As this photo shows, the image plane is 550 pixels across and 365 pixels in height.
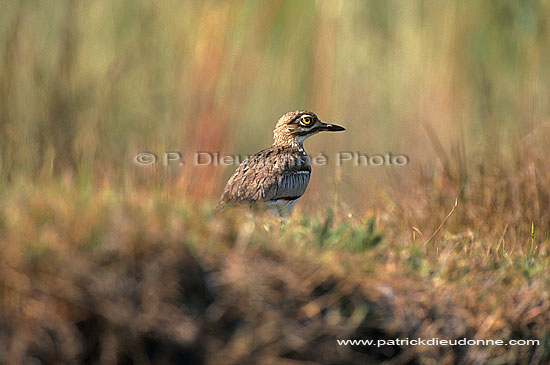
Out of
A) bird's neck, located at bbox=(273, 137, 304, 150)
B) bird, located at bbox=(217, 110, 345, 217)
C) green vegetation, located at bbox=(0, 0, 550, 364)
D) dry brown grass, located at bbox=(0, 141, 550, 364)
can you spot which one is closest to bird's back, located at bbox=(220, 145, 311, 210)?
bird, located at bbox=(217, 110, 345, 217)

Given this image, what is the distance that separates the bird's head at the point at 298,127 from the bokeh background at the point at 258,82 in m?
0.47

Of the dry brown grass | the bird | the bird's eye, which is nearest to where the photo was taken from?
the dry brown grass

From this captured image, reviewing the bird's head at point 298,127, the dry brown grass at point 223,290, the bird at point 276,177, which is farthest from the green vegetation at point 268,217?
the bird's head at point 298,127

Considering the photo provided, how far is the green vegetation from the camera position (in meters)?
2.86

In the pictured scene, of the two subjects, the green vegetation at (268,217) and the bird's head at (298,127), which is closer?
the green vegetation at (268,217)

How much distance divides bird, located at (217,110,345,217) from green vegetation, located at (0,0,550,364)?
174 millimetres

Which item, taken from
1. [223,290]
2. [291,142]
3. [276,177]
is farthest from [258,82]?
[223,290]

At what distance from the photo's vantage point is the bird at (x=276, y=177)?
4.98m

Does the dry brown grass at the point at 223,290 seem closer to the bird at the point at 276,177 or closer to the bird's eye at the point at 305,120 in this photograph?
the bird at the point at 276,177

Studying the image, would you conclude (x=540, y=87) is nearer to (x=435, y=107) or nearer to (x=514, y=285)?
(x=435, y=107)

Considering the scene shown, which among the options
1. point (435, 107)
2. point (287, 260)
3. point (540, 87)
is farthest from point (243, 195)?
point (540, 87)

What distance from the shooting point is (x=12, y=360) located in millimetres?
2674

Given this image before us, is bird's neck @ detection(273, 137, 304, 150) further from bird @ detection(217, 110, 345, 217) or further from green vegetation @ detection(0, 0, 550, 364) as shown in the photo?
green vegetation @ detection(0, 0, 550, 364)

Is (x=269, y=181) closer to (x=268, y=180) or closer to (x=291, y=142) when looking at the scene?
(x=268, y=180)
